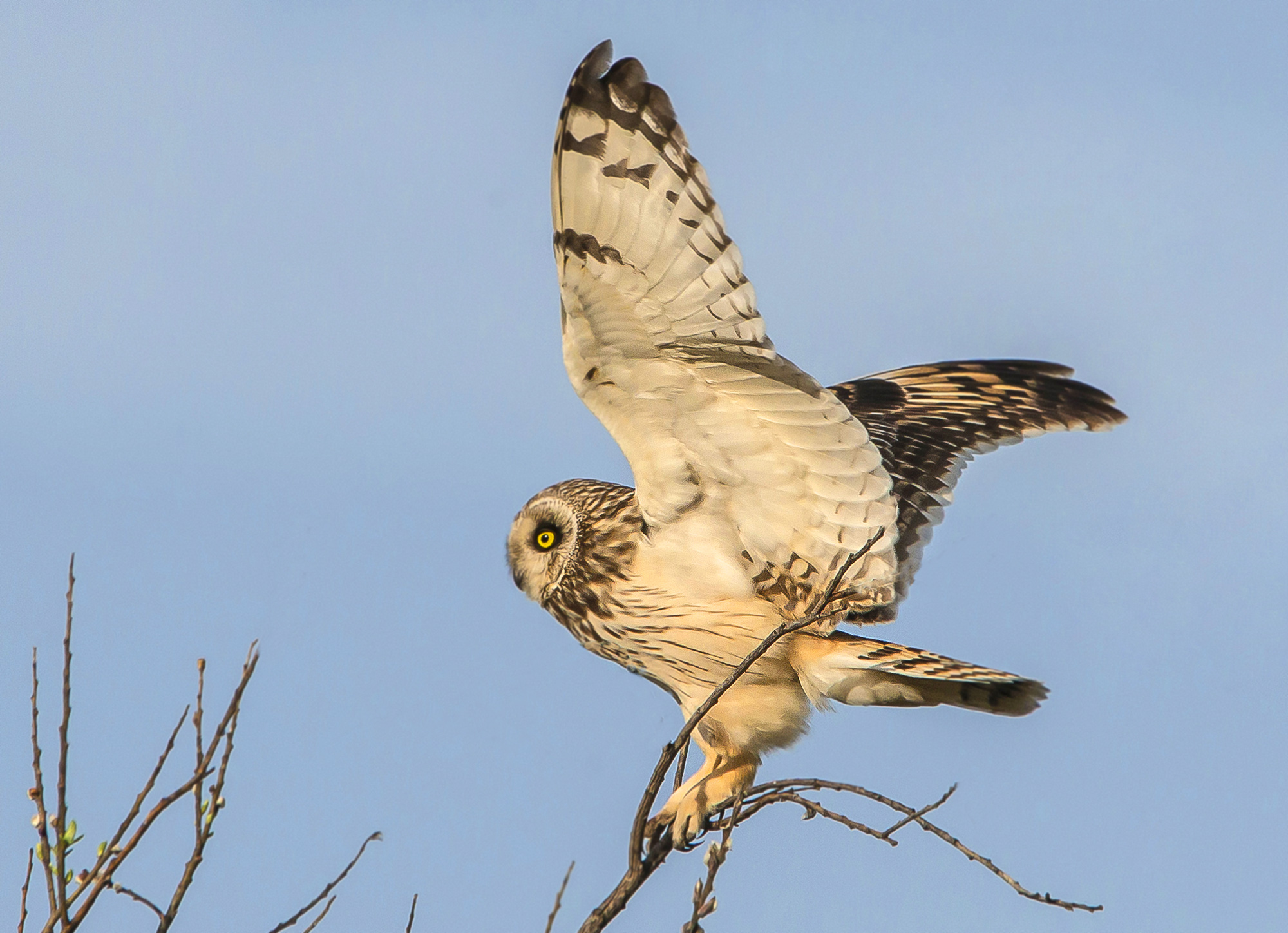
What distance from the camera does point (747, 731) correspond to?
3.51 meters

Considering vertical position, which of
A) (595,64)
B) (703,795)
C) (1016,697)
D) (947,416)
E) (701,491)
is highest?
(595,64)

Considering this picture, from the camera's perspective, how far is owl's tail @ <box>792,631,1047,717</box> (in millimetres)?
3186

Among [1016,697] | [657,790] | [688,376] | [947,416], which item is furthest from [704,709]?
[947,416]

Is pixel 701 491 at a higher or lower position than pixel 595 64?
lower

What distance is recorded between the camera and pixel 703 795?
348cm

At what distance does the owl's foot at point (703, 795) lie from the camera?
332cm

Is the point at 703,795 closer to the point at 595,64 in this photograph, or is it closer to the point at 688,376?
the point at 688,376

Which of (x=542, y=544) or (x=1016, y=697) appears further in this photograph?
(x=542, y=544)

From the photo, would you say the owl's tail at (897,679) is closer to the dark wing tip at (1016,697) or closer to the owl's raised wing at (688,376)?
the dark wing tip at (1016,697)

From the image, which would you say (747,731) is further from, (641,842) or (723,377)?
(723,377)

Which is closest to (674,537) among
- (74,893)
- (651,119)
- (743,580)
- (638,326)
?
(743,580)

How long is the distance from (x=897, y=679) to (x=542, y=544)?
1183 millimetres

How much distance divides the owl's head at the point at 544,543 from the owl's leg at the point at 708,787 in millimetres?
665

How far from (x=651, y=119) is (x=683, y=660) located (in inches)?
61.6
